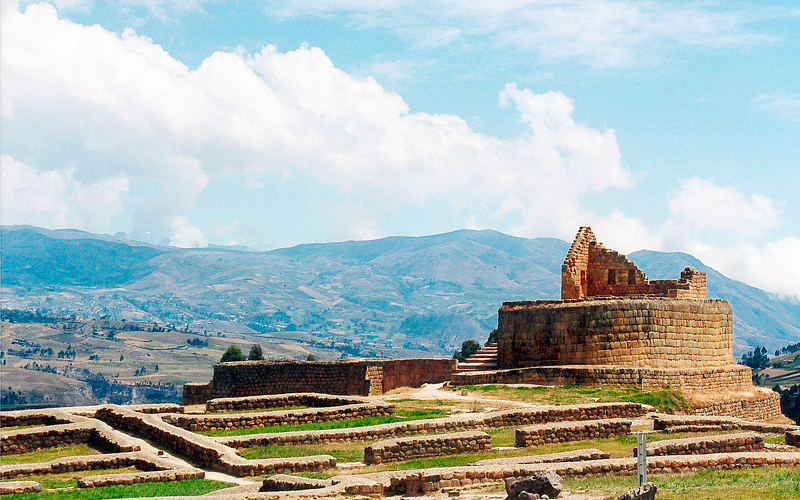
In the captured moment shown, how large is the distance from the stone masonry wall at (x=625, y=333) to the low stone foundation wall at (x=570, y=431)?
9.12m

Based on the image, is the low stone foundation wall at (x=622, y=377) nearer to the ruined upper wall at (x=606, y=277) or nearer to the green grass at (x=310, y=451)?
the ruined upper wall at (x=606, y=277)

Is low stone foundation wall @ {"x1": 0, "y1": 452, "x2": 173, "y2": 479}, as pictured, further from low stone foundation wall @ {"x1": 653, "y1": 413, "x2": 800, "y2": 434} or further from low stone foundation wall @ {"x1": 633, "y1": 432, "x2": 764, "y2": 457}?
low stone foundation wall @ {"x1": 653, "y1": 413, "x2": 800, "y2": 434}

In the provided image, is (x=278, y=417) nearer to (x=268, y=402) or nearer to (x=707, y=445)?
(x=268, y=402)

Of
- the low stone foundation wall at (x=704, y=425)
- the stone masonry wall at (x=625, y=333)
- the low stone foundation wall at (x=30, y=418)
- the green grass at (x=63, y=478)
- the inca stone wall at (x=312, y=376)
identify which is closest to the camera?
the green grass at (x=63, y=478)

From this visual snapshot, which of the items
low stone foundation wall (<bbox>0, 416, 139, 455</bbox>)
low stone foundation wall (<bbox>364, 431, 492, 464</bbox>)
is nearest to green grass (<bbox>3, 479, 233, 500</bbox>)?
low stone foundation wall (<bbox>364, 431, 492, 464</bbox>)

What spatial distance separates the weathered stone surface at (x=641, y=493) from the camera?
1453 cm

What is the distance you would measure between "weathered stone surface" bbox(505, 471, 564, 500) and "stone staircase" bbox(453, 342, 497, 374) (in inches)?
901

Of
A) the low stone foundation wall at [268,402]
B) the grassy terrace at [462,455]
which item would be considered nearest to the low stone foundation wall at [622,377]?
the low stone foundation wall at [268,402]

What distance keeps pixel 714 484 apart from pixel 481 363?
75.4 ft

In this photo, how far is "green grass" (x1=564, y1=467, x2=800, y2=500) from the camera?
16.2m

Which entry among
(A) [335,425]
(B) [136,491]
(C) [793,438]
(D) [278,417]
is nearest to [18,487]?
(B) [136,491]

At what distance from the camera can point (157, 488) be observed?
19938 millimetres

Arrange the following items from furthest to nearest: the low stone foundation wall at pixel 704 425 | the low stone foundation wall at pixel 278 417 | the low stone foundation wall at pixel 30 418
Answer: the low stone foundation wall at pixel 30 418 → the low stone foundation wall at pixel 278 417 → the low stone foundation wall at pixel 704 425

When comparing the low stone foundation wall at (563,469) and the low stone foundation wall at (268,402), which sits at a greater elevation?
the low stone foundation wall at (268,402)
